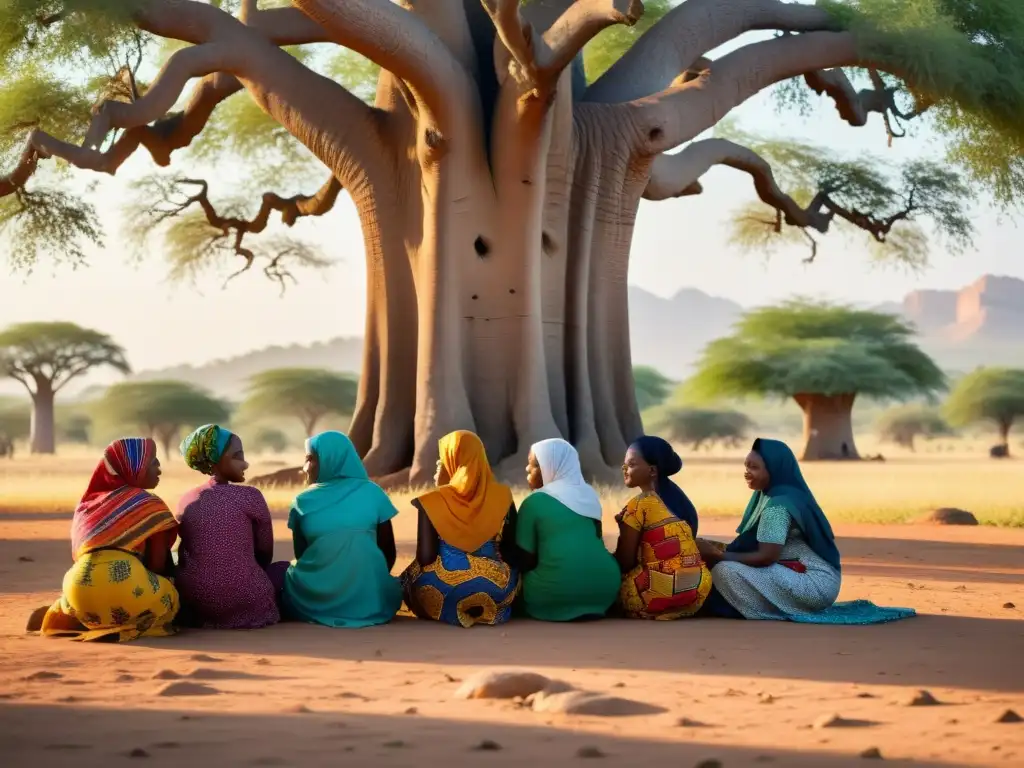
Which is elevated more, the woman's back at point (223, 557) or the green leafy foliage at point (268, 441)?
the green leafy foliage at point (268, 441)

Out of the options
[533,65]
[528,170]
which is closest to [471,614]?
[533,65]

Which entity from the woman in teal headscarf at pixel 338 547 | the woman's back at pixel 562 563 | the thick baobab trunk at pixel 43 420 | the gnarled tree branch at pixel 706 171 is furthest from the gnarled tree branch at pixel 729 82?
the thick baobab trunk at pixel 43 420

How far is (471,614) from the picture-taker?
24.8 feet

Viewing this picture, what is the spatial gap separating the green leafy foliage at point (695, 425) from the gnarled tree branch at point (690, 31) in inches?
1979

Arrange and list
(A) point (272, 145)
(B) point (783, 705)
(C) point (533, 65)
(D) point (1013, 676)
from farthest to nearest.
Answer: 1. (A) point (272, 145)
2. (C) point (533, 65)
3. (D) point (1013, 676)
4. (B) point (783, 705)

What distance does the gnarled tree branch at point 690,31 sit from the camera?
695 inches

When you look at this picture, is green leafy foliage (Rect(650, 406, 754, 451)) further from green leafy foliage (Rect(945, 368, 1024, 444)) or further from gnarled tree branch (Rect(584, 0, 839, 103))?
gnarled tree branch (Rect(584, 0, 839, 103))

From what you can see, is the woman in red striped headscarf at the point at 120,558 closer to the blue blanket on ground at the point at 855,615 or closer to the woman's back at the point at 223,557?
the woman's back at the point at 223,557

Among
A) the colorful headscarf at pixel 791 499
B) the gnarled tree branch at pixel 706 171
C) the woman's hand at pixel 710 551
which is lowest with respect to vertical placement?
the woman's hand at pixel 710 551

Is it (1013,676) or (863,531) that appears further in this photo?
(863,531)

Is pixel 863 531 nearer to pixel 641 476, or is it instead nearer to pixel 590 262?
pixel 590 262

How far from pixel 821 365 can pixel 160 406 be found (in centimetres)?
2848

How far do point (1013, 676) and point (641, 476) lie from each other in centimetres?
230

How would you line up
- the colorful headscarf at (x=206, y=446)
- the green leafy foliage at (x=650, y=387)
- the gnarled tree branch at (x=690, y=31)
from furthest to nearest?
the green leafy foliage at (x=650, y=387), the gnarled tree branch at (x=690, y=31), the colorful headscarf at (x=206, y=446)
